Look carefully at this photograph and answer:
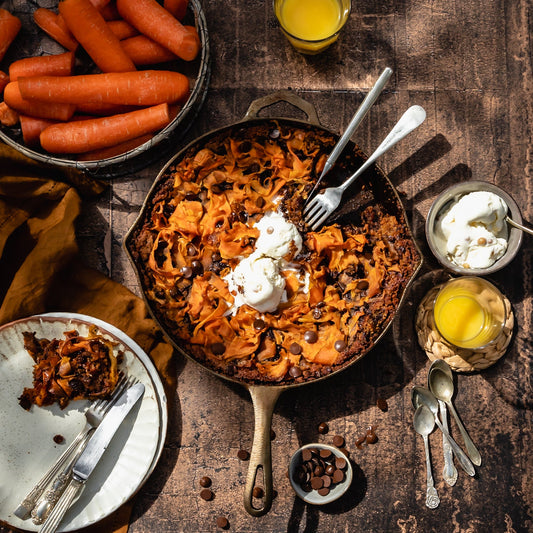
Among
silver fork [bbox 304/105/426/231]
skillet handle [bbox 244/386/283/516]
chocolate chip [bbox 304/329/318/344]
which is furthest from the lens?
chocolate chip [bbox 304/329/318/344]

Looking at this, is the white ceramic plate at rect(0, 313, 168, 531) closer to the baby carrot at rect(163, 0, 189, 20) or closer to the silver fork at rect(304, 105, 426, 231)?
the silver fork at rect(304, 105, 426, 231)

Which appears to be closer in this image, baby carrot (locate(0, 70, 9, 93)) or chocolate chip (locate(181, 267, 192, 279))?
chocolate chip (locate(181, 267, 192, 279))

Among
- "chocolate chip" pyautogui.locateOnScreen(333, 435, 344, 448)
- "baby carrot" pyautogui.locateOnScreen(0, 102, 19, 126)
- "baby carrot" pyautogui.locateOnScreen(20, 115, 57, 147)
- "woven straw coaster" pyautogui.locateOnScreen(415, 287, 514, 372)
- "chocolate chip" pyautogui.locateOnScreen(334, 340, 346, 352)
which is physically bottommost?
"chocolate chip" pyautogui.locateOnScreen(333, 435, 344, 448)

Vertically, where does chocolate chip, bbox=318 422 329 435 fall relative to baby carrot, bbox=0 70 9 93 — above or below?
below

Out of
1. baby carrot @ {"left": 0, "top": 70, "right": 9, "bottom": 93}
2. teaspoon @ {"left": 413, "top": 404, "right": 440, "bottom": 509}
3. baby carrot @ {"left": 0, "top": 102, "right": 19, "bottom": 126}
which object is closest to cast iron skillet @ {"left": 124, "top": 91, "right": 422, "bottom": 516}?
teaspoon @ {"left": 413, "top": 404, "right": 440, "bottom": 509}

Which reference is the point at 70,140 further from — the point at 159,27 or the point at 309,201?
the point at 309,201

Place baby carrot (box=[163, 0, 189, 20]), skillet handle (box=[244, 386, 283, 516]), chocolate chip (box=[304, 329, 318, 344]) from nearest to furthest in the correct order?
skillet handle (box=[244, 386, 283, 516]), chocolate chip (box=[304, 329, 318, 344]), baby carrot (box=[163, 0, 189, 20])

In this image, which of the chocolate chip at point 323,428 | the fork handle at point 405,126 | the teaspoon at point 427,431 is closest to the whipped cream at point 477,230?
the fork handle at point 405,126
